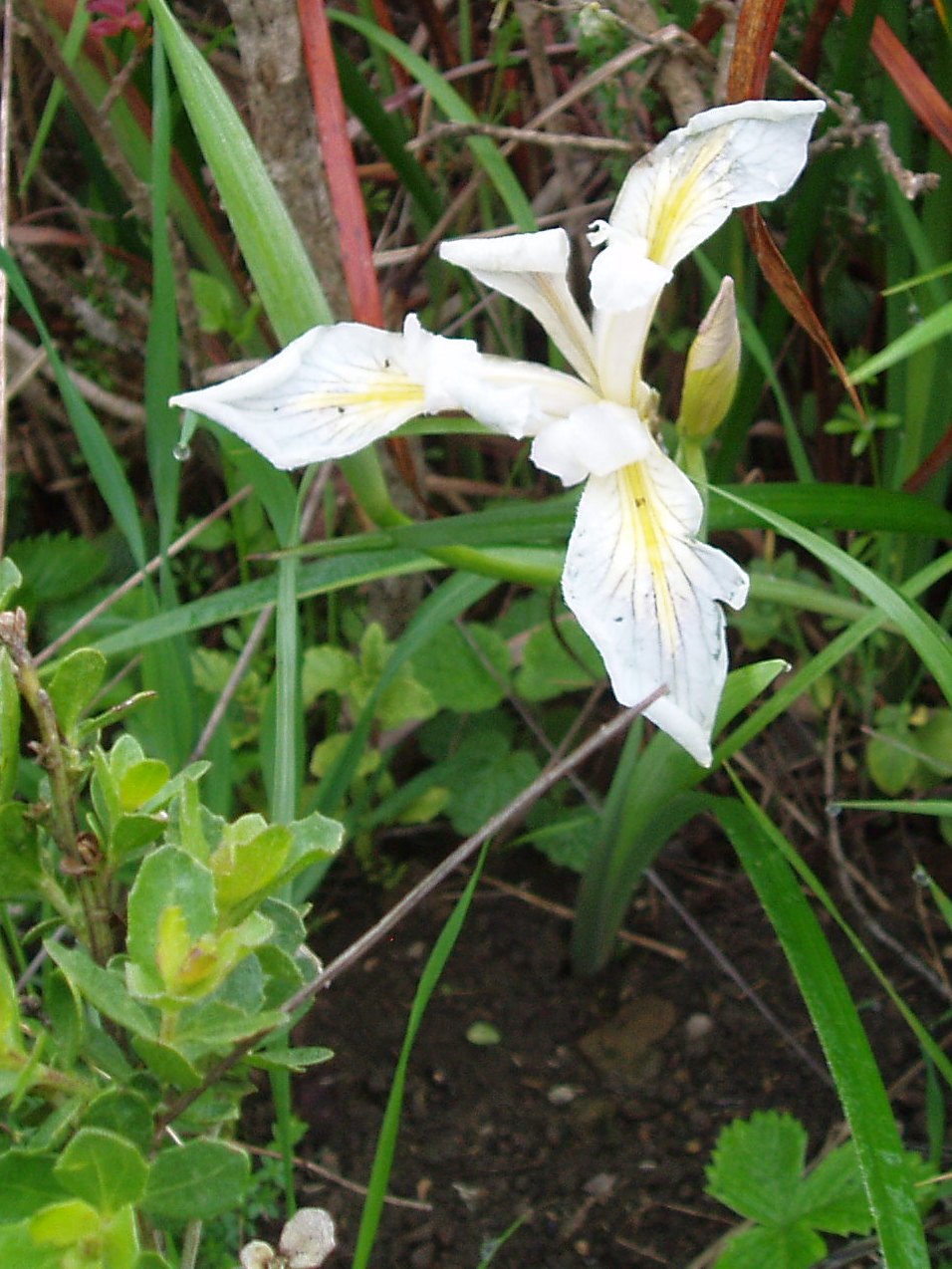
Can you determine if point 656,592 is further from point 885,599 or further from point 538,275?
point 538,275

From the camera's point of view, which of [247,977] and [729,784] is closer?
[247,977]

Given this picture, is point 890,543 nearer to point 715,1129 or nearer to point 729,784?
point 729,784

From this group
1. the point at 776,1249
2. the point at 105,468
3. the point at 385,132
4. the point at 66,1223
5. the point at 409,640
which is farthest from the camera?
the point at 385,132

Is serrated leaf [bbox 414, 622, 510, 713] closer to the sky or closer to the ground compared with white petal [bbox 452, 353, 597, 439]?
closer to the ground

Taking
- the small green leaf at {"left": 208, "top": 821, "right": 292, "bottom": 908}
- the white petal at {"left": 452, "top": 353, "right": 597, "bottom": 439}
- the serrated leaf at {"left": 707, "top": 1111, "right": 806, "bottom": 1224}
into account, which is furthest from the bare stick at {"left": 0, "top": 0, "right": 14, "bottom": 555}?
the serrated leaf at {"left": 707, "top": 1111, "right": 806, "bottom": 1224}

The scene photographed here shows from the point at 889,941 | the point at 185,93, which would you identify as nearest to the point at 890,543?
the point at 889,941

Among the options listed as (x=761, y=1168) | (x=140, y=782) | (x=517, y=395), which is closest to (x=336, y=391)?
(x=517, y=395)

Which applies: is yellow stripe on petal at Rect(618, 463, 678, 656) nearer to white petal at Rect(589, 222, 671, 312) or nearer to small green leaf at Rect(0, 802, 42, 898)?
white petal at Rect(589, 222, 671, 312)
